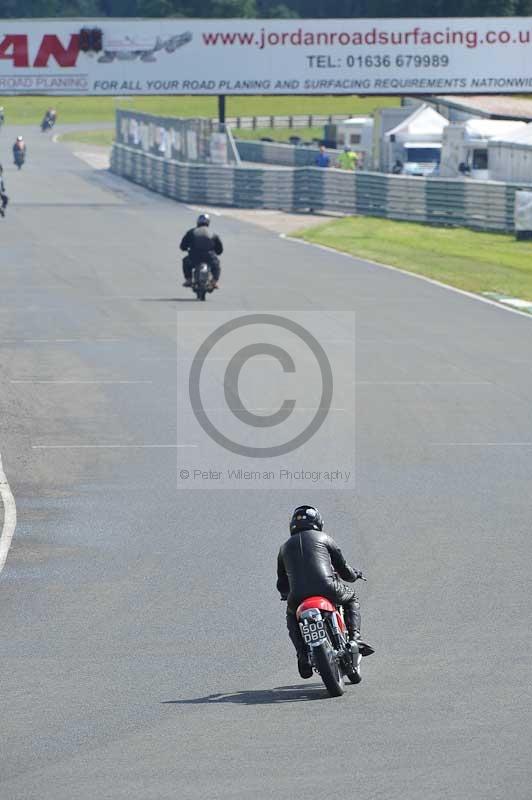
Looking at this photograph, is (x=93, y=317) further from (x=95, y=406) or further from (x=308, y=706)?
(x=308, y=706)

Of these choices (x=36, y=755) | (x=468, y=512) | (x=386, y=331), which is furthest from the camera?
(x=386, y=331)

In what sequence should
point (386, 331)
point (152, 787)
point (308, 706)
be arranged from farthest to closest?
point (386, 331), point (308, 706), point (152, 787)

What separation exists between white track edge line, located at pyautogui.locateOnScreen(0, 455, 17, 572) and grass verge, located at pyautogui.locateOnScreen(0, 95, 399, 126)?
338 ft

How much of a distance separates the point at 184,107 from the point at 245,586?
114816 mm

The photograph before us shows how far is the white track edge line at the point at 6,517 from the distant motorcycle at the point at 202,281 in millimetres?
13653

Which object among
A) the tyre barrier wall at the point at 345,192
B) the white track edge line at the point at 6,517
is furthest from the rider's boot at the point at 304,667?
the tyre barrier wall at the point at 345,192

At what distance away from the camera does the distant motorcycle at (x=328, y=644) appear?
9.77 meters

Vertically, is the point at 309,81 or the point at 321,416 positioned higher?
the point at 309,81

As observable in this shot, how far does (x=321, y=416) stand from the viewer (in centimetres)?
2012

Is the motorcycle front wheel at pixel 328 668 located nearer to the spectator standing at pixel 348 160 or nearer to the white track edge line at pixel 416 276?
the white track edge line at pixel 416 276

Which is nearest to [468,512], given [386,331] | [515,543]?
[515,543]

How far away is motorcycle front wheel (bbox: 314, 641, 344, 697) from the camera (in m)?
9.75

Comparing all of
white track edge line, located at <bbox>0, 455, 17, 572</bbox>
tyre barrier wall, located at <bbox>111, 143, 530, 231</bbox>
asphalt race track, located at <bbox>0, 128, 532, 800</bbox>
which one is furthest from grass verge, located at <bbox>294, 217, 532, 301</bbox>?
white track edge line, located at <bbox>0, 455, 17, 572</bbox>

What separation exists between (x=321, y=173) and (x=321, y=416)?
33692 mm
